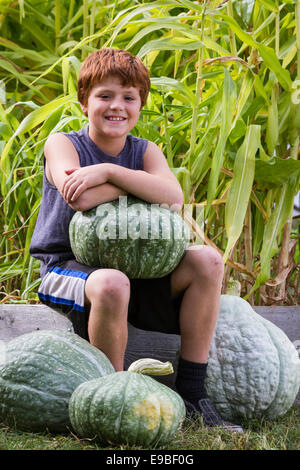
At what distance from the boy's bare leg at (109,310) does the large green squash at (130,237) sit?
7 centimetres

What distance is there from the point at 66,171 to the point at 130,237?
1.01 feet

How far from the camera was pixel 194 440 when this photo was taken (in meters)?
1.74

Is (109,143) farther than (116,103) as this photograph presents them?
Yes

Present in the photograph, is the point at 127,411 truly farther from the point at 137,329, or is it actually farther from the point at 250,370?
the point at 137,329

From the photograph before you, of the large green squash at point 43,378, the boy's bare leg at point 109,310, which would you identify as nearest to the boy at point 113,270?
the boy's bare leg at point 109,310

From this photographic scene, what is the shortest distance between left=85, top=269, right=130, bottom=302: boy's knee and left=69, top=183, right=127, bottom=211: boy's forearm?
202 millimetres

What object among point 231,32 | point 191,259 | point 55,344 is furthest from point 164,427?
point 231,32

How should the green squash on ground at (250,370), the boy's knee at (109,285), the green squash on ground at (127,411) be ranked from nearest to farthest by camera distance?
the green squash on ground at (127,411), the boy's knee at (109,285), the green squash on ground at (250,370)

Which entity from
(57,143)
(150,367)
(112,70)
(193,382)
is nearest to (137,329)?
(193,382)

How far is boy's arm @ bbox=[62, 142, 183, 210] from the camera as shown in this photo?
1.98 metres

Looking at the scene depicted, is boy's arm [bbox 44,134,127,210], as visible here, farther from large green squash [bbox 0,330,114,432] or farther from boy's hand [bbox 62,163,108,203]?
large green squash [bbox 0,330,114,432]

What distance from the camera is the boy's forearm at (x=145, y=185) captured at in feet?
6.57

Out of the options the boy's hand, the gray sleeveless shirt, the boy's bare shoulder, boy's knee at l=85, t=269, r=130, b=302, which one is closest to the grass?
boy's knee at l=85, t=269, r=130, b=302

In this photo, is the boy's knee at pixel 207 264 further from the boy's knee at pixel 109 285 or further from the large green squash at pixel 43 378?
the large green squash at pixel 43 378
